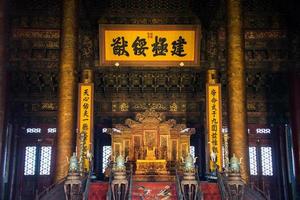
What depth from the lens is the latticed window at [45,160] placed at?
568 inches

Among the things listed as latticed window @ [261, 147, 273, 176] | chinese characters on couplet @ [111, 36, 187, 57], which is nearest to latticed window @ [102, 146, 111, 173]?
chinese characters on couplet @ [111, 36, 187, 57]

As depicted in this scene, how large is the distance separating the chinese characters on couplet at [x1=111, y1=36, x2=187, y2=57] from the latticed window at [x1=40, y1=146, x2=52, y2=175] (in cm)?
393

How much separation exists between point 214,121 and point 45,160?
5784mm

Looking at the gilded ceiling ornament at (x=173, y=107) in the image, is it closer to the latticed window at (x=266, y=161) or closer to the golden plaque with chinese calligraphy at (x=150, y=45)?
the golden plaque with chinese calligraphy at (x=150, y=45)

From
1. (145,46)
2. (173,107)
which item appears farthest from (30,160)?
(145,46)

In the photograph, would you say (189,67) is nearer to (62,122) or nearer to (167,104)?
(167,104)

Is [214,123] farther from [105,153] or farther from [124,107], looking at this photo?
[105,153]

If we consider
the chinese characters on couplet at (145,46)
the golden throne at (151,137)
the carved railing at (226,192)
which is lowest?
the carved railing at (226,192)

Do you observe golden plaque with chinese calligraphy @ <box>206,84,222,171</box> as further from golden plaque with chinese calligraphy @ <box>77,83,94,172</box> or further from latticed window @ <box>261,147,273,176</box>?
latticed window @ <box>261,147,273,176</box>

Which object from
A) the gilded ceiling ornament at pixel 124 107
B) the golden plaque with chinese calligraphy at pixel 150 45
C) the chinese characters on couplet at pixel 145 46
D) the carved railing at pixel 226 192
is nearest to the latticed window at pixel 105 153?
the gilded ceiling ornament at pixel 124 107

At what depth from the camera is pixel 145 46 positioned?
1302 centimetres

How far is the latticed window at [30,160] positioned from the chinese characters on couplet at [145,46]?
4219mm

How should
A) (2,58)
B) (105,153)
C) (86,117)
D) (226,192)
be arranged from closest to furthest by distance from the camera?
(226,192)
(2,58)
(86,117)
(105,153)

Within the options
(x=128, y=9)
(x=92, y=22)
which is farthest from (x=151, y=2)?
(x=92, y=22)
